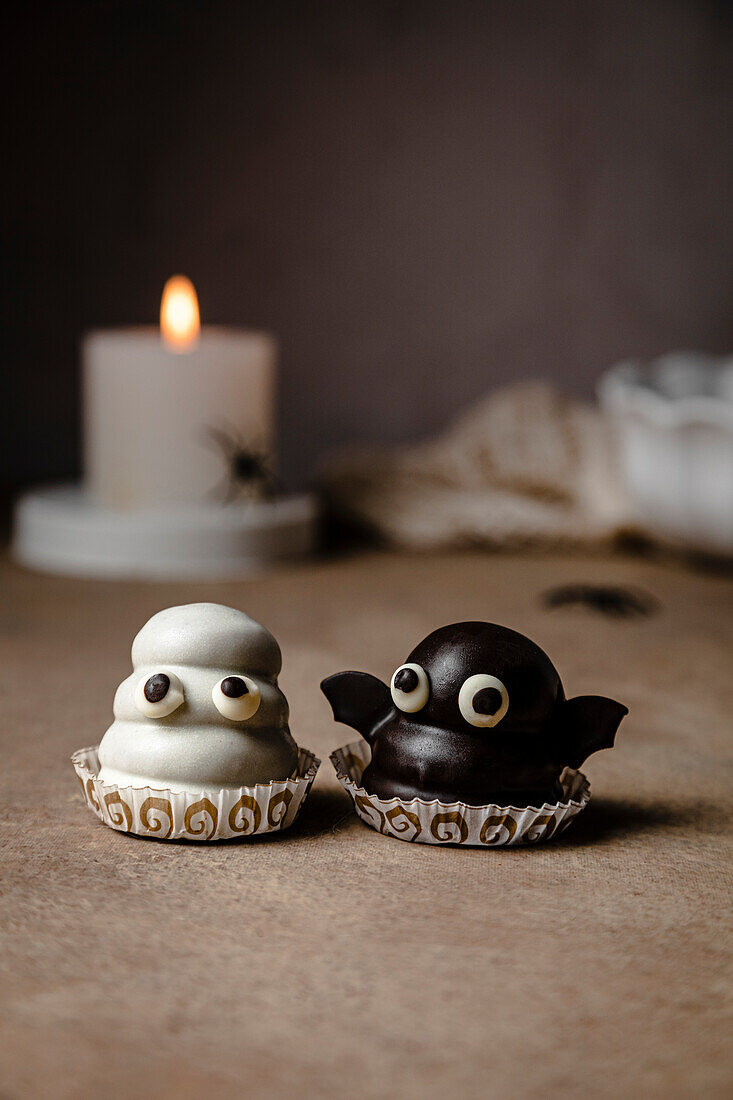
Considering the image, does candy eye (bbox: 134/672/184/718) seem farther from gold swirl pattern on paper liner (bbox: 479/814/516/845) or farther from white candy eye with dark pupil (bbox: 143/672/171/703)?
gold swirl pattern on paper liner (bbox: 479/814/516/845)

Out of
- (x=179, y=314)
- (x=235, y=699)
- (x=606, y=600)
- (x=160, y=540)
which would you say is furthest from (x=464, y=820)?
(x=179, y=314)

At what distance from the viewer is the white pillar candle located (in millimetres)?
1234

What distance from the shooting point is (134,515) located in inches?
48.9

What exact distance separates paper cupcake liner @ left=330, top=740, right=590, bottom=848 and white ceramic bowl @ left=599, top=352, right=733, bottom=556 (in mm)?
642

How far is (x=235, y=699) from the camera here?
547 mm

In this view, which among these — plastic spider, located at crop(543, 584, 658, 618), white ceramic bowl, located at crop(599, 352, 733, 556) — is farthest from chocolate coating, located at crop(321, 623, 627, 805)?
white ceramic bowl, located at crop(599, 352, 733, 556)

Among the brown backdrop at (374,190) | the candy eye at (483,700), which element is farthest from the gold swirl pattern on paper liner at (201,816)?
the brown backdrop at (374,190)

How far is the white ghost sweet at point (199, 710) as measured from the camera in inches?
21.6

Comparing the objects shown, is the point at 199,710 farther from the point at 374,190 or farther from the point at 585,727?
the point at 374,190

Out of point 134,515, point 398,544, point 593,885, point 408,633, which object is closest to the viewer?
point 593,885

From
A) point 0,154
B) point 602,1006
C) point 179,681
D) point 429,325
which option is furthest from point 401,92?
point 602,1006

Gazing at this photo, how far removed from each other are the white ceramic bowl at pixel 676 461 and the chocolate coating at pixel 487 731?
0.62 meters

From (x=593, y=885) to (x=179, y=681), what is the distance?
201 millimetres

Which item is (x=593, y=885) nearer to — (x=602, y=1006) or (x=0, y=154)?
(x=602, y=1006)
